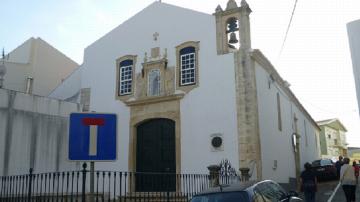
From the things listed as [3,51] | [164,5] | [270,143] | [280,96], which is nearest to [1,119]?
[164,5]

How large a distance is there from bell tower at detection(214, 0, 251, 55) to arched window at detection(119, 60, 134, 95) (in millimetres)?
4483

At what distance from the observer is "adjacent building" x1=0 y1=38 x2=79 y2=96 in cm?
2392

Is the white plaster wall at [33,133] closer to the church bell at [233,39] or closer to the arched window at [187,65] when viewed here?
the arched window at [187,65]

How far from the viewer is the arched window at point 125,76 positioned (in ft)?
61.7

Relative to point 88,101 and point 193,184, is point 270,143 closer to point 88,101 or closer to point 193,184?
point 193,184

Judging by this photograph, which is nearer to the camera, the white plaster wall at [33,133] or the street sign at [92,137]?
the street sign at [92,137]

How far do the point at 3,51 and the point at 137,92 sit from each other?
11.0 m

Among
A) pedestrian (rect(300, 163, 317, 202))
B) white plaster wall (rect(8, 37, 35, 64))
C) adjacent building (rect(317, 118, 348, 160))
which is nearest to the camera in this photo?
pedestrian (rect(300, 163, 317, 202))

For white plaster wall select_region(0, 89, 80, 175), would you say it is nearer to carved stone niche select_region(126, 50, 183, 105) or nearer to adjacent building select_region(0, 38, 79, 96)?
carved stone niche select_region(126, 50, 183, 105)

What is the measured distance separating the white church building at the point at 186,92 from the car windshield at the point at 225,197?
25.9 ft

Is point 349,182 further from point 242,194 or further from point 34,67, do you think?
point 34,67

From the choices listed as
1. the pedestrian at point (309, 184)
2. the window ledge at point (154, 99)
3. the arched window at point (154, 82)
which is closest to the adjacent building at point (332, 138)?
the arched window at point (154, 82)

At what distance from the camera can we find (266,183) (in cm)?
849

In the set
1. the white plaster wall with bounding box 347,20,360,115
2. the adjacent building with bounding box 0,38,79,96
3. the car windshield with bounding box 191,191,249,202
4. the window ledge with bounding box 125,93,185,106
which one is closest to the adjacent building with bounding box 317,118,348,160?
the adjacent building with bounding box 0,38,79,96
